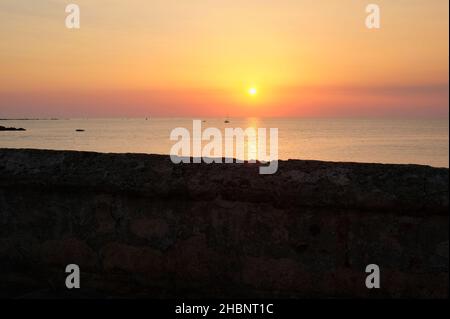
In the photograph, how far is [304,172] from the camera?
2559 mm

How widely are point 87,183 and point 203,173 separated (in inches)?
25.8

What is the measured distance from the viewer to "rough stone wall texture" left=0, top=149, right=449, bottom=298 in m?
2.39

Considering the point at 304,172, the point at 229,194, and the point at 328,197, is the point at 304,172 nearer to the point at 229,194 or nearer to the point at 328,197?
the point at 328,197

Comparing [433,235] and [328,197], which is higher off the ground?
[328,197]

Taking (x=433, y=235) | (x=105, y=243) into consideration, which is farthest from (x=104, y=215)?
(x=433, y=235)

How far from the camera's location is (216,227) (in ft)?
8.55

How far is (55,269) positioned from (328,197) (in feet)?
5.24

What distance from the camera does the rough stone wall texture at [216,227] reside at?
2391mm

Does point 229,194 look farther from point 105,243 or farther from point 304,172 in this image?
point 105,243
